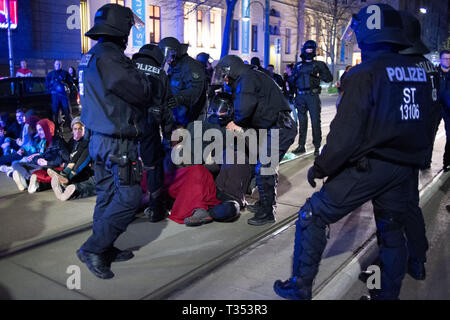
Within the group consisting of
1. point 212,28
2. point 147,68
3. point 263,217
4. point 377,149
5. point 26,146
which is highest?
point 212,28

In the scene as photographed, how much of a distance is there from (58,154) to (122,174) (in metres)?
3.36

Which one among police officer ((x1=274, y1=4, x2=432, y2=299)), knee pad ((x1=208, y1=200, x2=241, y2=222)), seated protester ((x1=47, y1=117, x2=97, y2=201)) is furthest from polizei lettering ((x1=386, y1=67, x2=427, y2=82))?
seated protester ((x1=47, y1=117, x2=97, y2=201))

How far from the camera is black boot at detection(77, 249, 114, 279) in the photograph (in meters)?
3.45

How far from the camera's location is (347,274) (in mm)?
3539

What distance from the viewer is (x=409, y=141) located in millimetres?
2758

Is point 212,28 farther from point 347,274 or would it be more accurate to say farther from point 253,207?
point 347,274

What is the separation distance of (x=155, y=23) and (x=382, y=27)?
77.7 ft

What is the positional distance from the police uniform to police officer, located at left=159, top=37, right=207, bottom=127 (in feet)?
25.1

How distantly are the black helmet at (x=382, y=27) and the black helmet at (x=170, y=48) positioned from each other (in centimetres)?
288

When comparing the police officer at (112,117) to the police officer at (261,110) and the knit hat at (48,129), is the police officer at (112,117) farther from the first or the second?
the knit hat at (48,129)

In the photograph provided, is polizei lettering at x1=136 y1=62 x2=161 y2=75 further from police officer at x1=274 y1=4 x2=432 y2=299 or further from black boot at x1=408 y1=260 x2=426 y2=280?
black boot at x1=408 y1=260 x2=426 y2=280

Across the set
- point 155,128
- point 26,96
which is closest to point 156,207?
point 155,128
